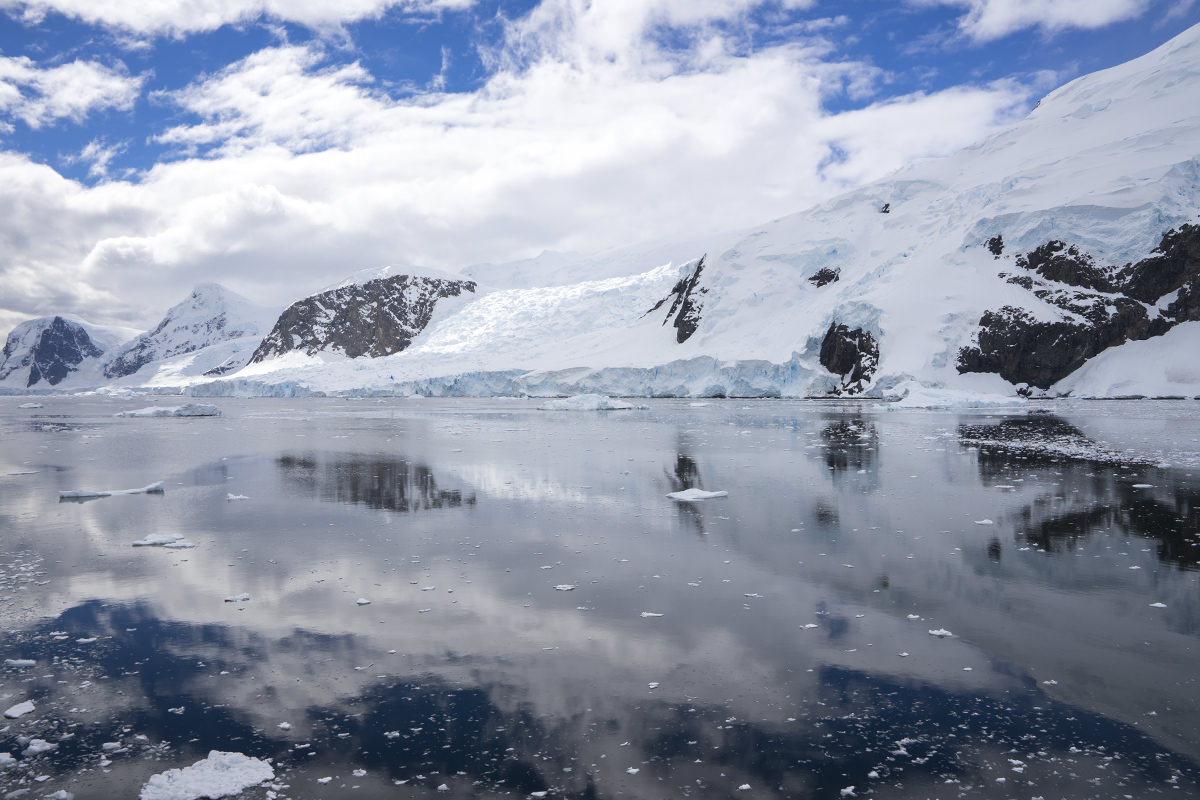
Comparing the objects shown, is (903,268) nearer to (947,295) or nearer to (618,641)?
(947,295)

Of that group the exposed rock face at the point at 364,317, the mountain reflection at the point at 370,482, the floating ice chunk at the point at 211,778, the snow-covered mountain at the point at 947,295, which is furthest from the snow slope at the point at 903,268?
the floating ice chunk at the point at 211,778

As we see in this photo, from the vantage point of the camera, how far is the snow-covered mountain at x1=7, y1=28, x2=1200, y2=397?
53.2m

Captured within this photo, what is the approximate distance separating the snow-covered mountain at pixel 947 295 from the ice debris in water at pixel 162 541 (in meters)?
49.3

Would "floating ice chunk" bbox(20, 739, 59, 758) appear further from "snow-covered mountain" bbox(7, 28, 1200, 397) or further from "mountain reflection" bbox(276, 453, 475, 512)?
"snow-covered mountain" bbox(7, 28, 1200, 397)

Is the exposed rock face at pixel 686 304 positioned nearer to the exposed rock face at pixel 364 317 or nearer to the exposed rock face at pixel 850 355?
the exposed rock face at pixel 850 355

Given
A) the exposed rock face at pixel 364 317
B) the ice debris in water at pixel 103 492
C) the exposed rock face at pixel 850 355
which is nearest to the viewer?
the ice debris in water at pixel 103 492

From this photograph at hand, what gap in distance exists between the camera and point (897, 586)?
6816 millimetres

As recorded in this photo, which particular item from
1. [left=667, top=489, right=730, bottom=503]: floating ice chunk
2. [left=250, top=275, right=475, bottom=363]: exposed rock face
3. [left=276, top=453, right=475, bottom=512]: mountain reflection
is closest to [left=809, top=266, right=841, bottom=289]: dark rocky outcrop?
[left=276, top=453, right=475, bottom=512]: mountain reflection

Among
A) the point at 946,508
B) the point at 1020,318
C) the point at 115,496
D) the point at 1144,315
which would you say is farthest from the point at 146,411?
the point at 1144,315

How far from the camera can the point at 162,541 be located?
28.7 ft

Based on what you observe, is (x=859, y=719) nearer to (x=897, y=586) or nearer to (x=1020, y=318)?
(x=897, y=586)

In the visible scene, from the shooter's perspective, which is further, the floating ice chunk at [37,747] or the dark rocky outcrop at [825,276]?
the dark rocky outcrop at [825,276]

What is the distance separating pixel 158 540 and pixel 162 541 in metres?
0.05

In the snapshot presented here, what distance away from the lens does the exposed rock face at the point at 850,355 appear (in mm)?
55719
